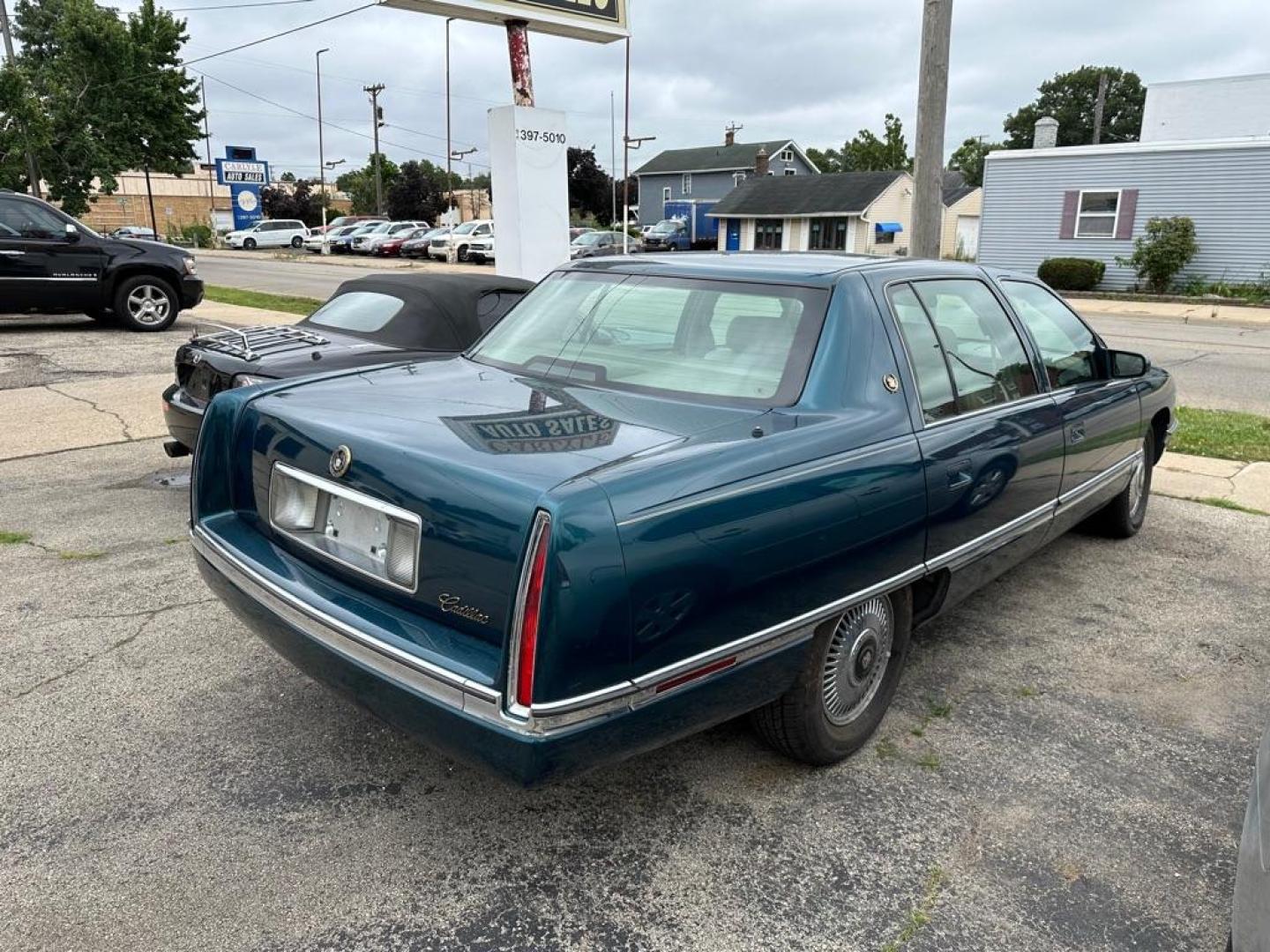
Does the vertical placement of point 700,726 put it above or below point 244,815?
above

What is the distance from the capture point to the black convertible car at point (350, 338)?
541 centimetres

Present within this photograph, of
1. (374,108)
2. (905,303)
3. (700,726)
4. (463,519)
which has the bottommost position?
(700,726)

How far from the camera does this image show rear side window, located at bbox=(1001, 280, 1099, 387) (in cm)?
414

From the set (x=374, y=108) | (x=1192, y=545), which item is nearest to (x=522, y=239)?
(x=1192, y=545)

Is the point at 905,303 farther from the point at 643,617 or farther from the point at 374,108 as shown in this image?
the point at 374,108

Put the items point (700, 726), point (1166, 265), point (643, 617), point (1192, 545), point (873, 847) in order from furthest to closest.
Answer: point (1166, 265), point (1192, 545), point (873, 847), point (700, 726), point (643, 617)

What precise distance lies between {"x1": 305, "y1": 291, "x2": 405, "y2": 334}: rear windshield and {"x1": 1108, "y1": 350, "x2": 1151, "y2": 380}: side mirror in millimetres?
4243

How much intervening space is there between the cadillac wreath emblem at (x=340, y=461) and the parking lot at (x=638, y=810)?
101 cm

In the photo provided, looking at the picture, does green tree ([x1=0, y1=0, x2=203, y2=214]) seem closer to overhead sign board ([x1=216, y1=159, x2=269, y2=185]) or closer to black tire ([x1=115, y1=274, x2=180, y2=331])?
black tire ([x1=115, y1=274, x2=180, y2=331])

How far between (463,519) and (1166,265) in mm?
24816

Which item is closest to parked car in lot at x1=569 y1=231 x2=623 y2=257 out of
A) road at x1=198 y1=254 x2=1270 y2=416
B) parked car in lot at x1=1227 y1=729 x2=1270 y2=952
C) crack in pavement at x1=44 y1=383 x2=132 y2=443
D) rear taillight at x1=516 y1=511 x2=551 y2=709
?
Result: road at x1=198 y1=254 x2=1270 y2=416

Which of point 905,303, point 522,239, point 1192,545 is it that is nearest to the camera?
point 905,303

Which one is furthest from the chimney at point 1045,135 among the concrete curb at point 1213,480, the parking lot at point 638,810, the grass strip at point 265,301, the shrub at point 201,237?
the shrub at point 201,237

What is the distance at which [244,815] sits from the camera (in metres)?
2.75
